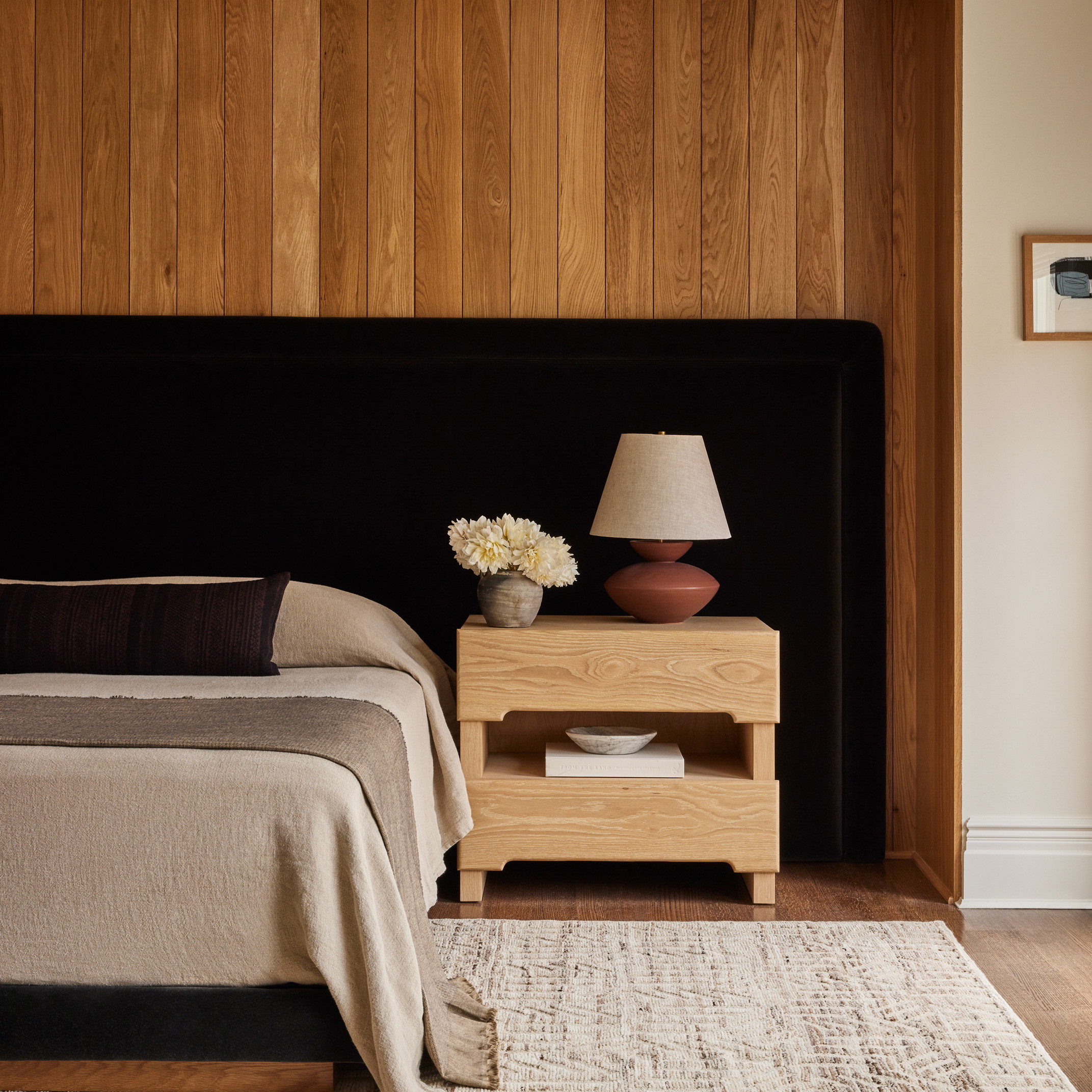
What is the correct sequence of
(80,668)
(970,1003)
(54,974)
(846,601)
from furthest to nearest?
(846,601), (80,668), (970,1003), (54,974)

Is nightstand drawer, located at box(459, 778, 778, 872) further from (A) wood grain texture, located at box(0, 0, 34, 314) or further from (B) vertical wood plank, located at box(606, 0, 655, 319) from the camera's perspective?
(A) wood grain texture, located at box(0, 0, 34, 314)

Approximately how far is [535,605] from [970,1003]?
1.28 m

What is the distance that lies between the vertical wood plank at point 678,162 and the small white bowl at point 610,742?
1.21m

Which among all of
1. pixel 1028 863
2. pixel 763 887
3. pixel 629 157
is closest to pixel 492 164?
pixel 629 157

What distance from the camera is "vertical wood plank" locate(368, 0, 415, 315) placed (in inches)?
120

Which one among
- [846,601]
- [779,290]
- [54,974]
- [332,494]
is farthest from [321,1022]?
[779,290]

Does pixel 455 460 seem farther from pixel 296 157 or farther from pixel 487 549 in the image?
pixel 296 157

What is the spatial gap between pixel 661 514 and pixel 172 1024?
1.59 m

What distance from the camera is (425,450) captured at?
3018 mm

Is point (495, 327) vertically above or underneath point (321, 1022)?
above

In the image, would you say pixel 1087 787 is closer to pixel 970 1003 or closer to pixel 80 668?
pixel 970 1003

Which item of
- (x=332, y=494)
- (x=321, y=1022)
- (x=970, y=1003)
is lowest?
(x=970, y=1003)

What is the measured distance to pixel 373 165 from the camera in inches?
121

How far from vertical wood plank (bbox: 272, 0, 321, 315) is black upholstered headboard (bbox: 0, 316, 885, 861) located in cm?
15
